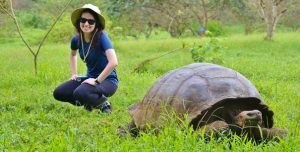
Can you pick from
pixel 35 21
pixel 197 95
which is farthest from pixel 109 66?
pixel 35 21

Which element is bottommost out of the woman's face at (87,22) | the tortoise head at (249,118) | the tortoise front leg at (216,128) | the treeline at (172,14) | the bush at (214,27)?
the bush at (214,27)

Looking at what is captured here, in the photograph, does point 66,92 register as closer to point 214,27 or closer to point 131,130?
point 131,130

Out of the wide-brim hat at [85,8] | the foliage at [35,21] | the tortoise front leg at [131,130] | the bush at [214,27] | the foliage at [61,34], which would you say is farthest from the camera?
the foliage at [35,21]

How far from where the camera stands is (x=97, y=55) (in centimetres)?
514

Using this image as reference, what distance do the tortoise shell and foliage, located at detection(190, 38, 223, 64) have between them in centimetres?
413

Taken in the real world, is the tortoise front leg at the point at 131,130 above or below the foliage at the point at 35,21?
above

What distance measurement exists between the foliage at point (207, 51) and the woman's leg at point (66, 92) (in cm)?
303

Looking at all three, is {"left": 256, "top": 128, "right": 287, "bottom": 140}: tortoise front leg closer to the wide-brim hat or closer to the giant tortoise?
the giant tortoise

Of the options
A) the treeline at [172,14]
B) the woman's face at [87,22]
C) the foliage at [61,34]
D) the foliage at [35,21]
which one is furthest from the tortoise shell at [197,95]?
the foliage at [35,21]

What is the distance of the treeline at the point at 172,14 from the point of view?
52.3 feet

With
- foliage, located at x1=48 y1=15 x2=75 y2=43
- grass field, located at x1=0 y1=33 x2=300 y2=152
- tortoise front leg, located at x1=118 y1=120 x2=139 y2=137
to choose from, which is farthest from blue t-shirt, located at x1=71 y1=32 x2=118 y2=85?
foliage, located at x1=48 y1=15 x2=75 y2=43

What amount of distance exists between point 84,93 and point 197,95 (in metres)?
1.84

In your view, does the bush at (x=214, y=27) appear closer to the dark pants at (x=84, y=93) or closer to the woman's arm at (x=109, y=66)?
the dark pants at (x=84, y=93)

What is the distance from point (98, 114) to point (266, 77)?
391 centimetres
